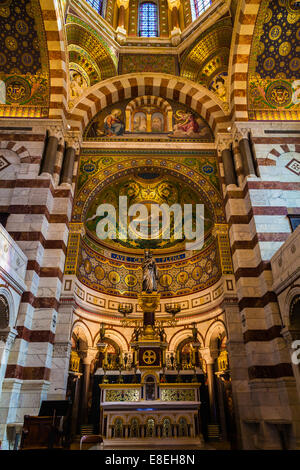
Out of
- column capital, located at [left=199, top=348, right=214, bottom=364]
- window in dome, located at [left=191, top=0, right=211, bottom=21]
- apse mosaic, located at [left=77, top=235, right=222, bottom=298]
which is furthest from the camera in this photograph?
window in dome, located at [left=191, top=0, right=211, bottom=21]

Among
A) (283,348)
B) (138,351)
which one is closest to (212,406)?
(138,351)

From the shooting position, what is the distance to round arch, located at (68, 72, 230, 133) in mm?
12711

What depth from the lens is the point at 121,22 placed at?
14.9 m

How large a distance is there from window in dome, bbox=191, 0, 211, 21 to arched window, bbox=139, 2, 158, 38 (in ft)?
6.04

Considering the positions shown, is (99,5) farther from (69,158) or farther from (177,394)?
(177,394)

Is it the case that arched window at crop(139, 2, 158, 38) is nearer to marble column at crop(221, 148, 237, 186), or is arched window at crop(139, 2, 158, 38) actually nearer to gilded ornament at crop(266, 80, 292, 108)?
gilded ornament at crop(266, 80, 292, 108)

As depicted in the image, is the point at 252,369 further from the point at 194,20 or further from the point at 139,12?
the point at 139,12

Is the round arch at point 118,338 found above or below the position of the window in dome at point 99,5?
below

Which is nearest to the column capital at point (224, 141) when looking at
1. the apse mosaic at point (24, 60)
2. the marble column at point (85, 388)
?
the apse mosaic at point (24, 60)

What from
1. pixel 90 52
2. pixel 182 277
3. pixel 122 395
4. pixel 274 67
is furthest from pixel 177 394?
pixel 90 52

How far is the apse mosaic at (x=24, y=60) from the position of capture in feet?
35.2

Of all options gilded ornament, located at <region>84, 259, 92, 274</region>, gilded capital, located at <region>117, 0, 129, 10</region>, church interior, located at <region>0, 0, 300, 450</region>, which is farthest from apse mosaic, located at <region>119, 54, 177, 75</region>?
gilded ornament, located at <region>84, 259, 92, 274</region>

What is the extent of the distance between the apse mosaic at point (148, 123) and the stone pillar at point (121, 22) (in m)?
2.96

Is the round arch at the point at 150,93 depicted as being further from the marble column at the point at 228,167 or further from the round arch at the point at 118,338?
the round arch at the point at 118,338
